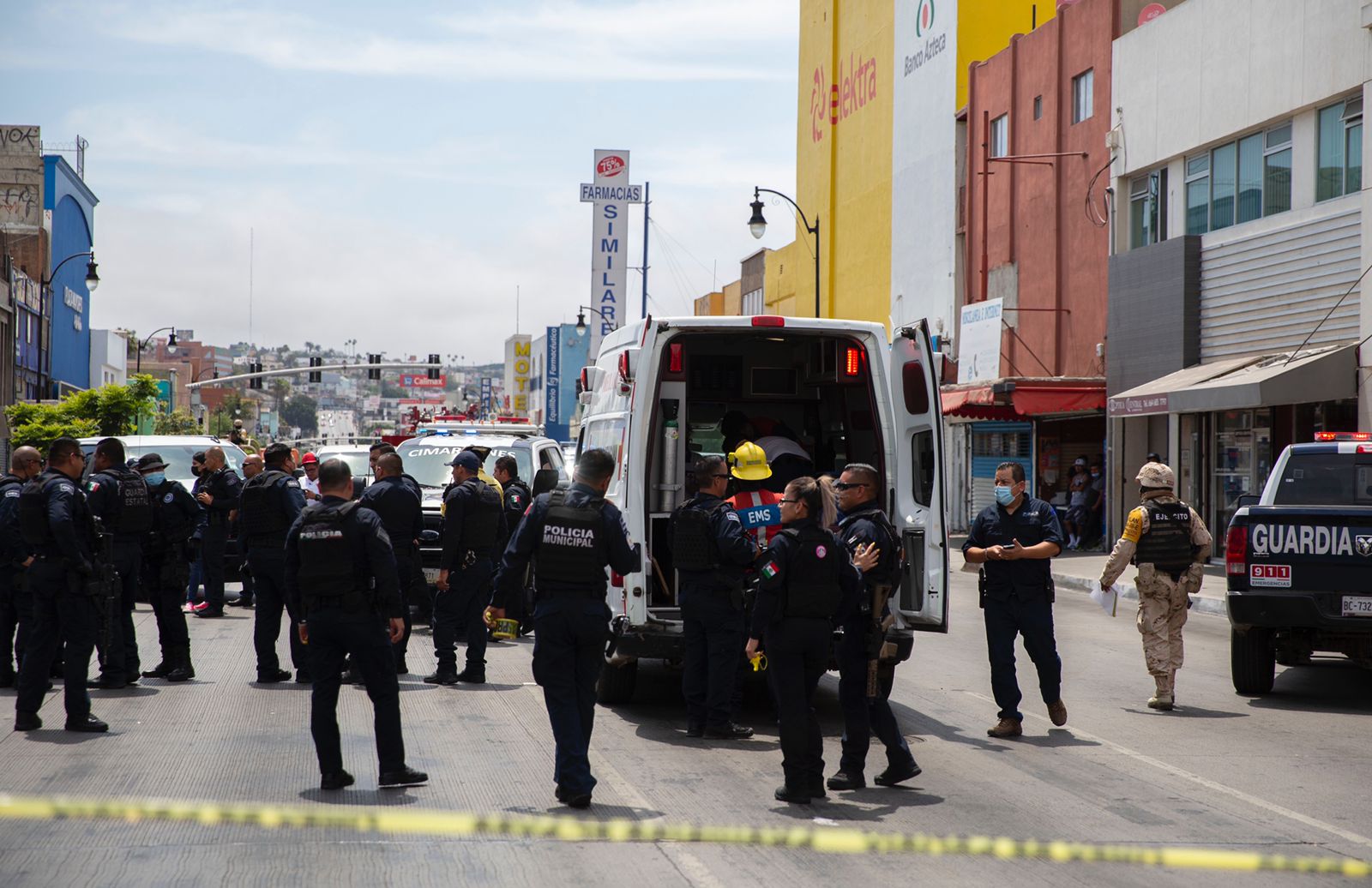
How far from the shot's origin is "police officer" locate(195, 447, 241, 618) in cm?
1470

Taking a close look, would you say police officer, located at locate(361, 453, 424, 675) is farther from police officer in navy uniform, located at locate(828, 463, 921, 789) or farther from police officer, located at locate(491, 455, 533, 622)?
police officer in navy uniform, located at locate(828, 463, 921, 789)

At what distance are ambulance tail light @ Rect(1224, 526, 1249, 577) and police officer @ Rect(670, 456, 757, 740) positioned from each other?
13.8 ft

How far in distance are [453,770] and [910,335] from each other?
171 inches

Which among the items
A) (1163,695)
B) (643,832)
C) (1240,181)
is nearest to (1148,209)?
(1240,181)

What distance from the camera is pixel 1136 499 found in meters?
29.2

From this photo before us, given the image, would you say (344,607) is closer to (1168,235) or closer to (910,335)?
(910,335)

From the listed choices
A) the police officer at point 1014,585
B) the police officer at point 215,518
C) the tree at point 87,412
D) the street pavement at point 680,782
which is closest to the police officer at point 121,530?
the street pavement at point 680,782

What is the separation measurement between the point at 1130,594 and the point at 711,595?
47.5ft

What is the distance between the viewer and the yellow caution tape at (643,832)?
642 centimetres

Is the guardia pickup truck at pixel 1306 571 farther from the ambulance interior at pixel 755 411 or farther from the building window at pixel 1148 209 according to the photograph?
the building window at pixel 1148 209

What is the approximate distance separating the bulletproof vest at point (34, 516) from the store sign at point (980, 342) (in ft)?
92.8

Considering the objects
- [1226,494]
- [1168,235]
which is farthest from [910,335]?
[1168,235]

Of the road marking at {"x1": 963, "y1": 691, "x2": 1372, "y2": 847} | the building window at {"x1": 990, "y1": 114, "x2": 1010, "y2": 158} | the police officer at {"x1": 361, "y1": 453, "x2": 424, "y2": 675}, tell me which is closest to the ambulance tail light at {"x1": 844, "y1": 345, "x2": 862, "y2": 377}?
the road marking at {"x1": 963, "y1": 691, "x2": 1372, "y2": 847}

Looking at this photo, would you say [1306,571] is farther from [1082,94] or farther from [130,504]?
[1082,94]
